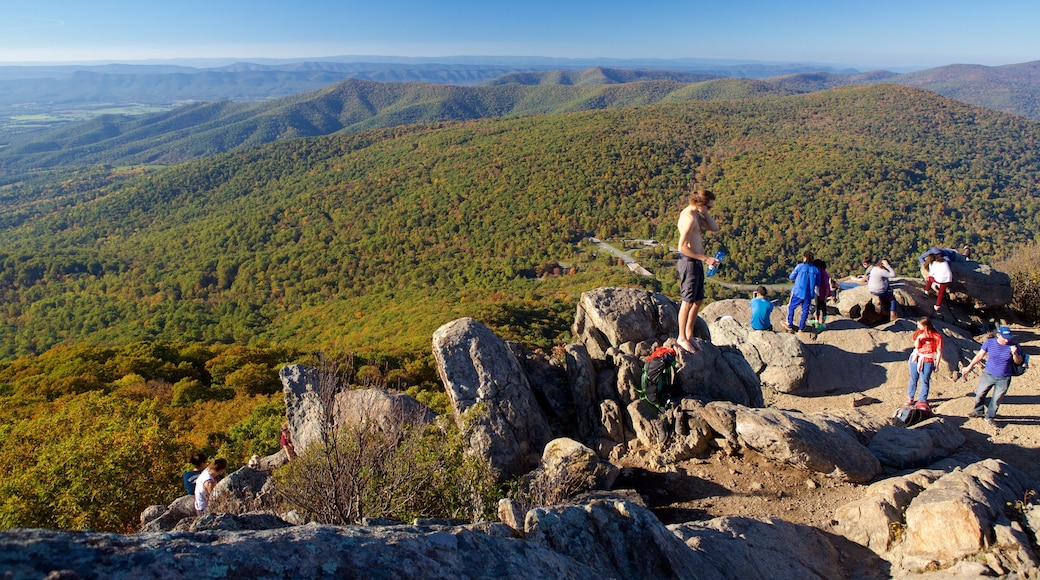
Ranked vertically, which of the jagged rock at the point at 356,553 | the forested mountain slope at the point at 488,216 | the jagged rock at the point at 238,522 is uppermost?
the jagged rock at the point at 356,553

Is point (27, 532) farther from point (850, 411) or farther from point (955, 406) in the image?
point (955, 406)

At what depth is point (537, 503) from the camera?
7312 millimetres

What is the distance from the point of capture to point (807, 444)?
8.48 m

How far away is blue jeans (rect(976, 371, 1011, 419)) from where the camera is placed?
9680mm

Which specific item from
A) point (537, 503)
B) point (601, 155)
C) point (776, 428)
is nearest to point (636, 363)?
point (776, 428)

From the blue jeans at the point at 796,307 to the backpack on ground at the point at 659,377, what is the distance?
6484 millimetres

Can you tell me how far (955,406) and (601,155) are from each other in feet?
280

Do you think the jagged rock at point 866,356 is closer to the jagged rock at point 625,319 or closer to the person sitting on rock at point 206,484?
the jagged rock at point 625,319

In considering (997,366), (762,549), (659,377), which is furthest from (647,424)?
(997,366)

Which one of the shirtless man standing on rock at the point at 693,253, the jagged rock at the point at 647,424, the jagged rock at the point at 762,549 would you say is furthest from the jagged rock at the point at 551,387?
the jagged rock at the point at 762,549

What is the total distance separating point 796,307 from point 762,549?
32.7ft

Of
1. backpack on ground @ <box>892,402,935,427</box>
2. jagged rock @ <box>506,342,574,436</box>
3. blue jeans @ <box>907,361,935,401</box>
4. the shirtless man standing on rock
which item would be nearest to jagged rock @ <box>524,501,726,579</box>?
the shirtless man standing on rock

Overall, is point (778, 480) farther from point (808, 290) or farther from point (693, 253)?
point (808, 290)

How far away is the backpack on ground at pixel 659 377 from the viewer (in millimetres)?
9703
